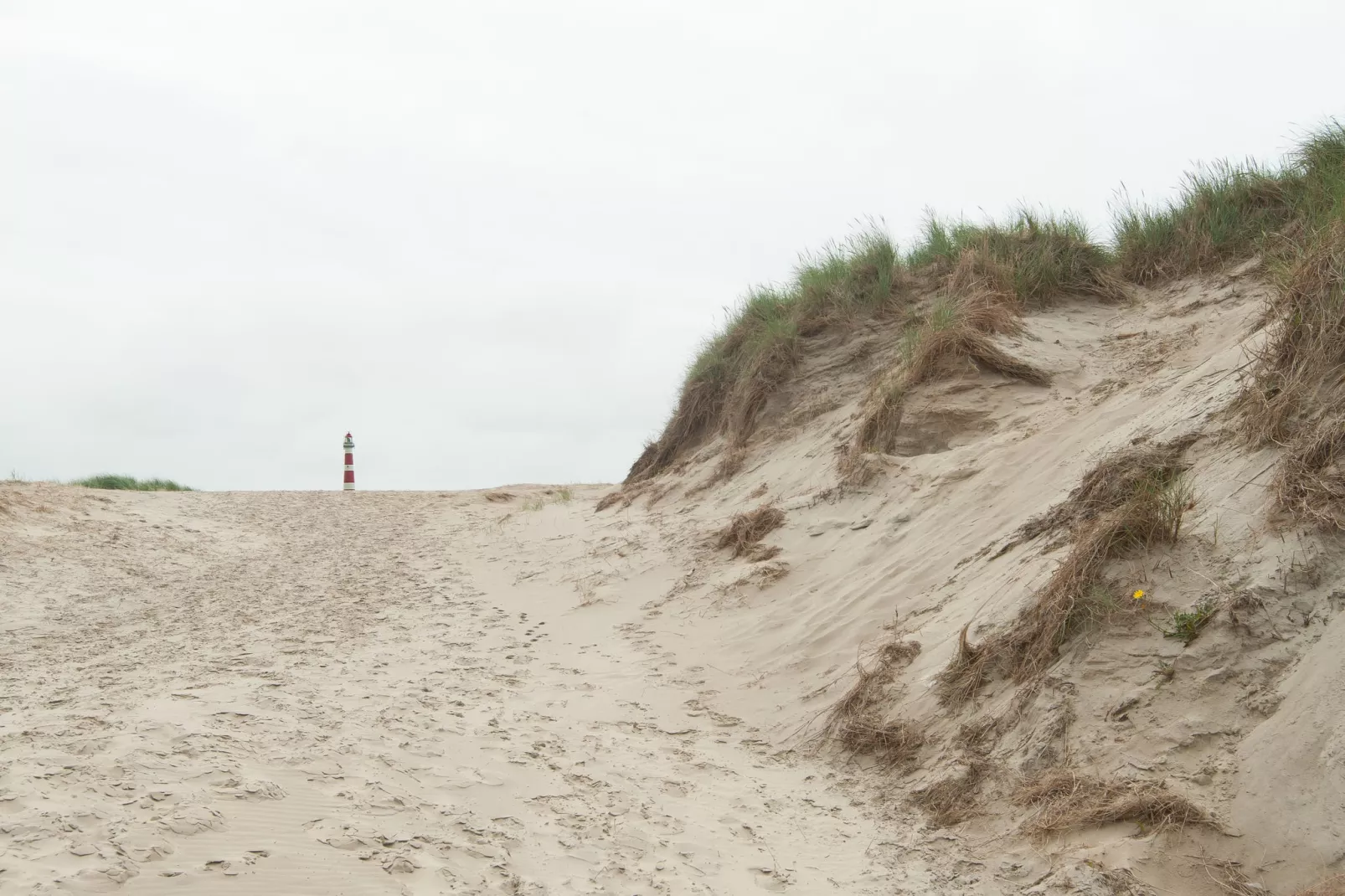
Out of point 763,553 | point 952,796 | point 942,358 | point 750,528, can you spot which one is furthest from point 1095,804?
point 942,358

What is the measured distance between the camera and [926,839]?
4.05 metres

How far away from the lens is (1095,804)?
3664 millimetres

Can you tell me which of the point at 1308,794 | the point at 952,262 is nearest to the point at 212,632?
the point at 1308,794

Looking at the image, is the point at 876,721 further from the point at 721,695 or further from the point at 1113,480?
the point at 1113,480

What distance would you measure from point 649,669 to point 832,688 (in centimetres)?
141

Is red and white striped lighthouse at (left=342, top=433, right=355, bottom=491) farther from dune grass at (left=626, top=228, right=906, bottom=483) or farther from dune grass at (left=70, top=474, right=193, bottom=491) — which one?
dune grass at (left=626, top=228, right=906, bottom=483)

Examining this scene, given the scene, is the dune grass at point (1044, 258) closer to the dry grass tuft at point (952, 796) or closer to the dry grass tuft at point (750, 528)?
the dry grass tuft at point (750, 528)

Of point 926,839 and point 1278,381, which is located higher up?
point 1278,381

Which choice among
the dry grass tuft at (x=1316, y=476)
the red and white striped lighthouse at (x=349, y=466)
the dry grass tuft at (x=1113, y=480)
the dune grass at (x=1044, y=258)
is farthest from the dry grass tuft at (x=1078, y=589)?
the red and white striped lighthouse at (x=349, y=466)

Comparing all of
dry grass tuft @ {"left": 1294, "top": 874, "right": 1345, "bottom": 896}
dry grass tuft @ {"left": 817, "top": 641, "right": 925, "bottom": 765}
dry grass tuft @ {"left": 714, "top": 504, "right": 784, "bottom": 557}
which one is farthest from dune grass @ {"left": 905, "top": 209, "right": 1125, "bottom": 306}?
dry grass tuft @ {"left": 1294, "top": 874, "right": 1345, "bottom": 896}

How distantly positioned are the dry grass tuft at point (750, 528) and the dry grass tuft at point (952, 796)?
3.85 metres

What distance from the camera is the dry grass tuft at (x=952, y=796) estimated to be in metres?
4.13

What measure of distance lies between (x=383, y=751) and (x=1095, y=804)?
303 centimetres

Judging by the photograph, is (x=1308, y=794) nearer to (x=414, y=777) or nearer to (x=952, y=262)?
(x=414, y=777)
